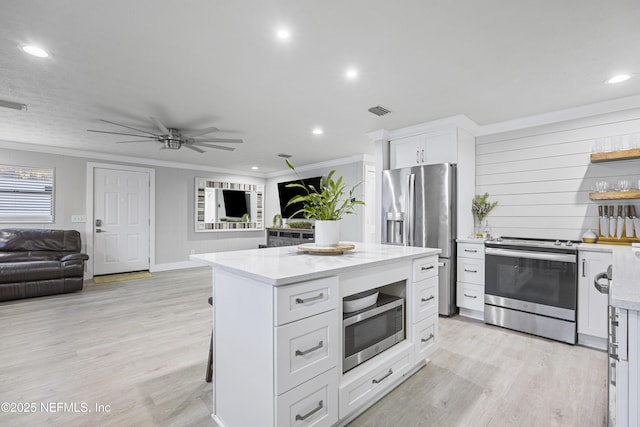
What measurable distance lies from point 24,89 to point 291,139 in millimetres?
2975

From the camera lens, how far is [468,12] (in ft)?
5.55

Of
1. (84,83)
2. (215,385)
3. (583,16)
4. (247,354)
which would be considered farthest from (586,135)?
(84,83)

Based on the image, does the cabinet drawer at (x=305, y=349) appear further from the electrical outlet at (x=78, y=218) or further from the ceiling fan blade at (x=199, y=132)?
the electrical outlet at (x=78, y=218)

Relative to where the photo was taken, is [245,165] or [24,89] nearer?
[24,89]

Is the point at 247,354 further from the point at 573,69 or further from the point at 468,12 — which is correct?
the point at 573,69

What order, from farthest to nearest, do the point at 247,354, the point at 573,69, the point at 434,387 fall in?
the point at 573,69
the point at 434,387
the point at 247,354

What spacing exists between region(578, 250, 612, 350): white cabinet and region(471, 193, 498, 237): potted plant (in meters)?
1.10

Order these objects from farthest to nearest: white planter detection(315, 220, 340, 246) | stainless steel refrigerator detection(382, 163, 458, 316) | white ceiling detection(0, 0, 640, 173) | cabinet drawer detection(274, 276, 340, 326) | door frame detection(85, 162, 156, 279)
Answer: door frame detection(85, 162, 156, 279) → stainless steel refrigerator detection(382, 163, 458, 316) → white planter detection(315, 220, 340, 246) → white ceiling detection(0, 0, 640, 173) → cabinet drawer detection(274, 276, 340, 326)

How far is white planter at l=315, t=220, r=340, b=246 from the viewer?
1.99 metres

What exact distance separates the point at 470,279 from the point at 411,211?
40.9 inches

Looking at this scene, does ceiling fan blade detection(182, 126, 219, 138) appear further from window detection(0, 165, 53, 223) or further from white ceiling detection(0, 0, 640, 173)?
window detection(0, 165, 53, 223)

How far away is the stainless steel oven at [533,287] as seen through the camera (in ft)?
8.94

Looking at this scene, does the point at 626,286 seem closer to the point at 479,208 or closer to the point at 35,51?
the point at 479,208

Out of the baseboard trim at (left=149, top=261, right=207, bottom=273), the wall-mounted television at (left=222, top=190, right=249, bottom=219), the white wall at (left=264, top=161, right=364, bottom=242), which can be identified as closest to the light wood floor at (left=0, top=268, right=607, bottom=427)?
the baseboard trim at (left=149, top=261, right=207, bottom=273)
